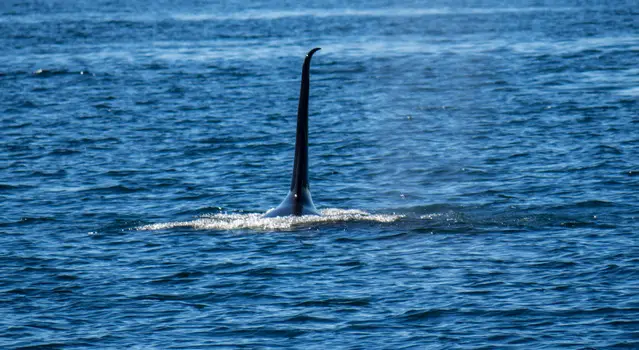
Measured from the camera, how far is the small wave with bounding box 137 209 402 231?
2477 cm

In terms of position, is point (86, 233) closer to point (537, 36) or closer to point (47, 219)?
point (47, 219)

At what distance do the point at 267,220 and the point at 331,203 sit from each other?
321 centimetres

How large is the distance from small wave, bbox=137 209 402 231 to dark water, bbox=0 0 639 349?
0.07m

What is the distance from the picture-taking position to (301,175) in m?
23.8

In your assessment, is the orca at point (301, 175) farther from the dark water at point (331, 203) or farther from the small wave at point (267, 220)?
the dark water at point (331, 203)

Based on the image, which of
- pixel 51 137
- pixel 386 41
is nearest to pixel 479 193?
pixel 51 137

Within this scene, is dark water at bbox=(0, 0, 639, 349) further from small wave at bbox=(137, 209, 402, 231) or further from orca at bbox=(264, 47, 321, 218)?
orca at bbox=(264, 47, 321, 218)

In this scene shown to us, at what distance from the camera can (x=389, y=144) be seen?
38.1 meters

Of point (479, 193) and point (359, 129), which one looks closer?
point (479, 193)

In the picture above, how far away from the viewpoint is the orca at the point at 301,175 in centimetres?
2341

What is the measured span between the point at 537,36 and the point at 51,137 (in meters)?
43.7

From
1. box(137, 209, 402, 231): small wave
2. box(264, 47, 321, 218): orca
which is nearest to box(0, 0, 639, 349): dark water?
box(137, 209, 402, 231): small wave

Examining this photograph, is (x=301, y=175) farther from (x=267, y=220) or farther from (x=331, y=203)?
(x=331, y=203)

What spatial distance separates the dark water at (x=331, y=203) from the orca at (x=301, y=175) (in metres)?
0.31
